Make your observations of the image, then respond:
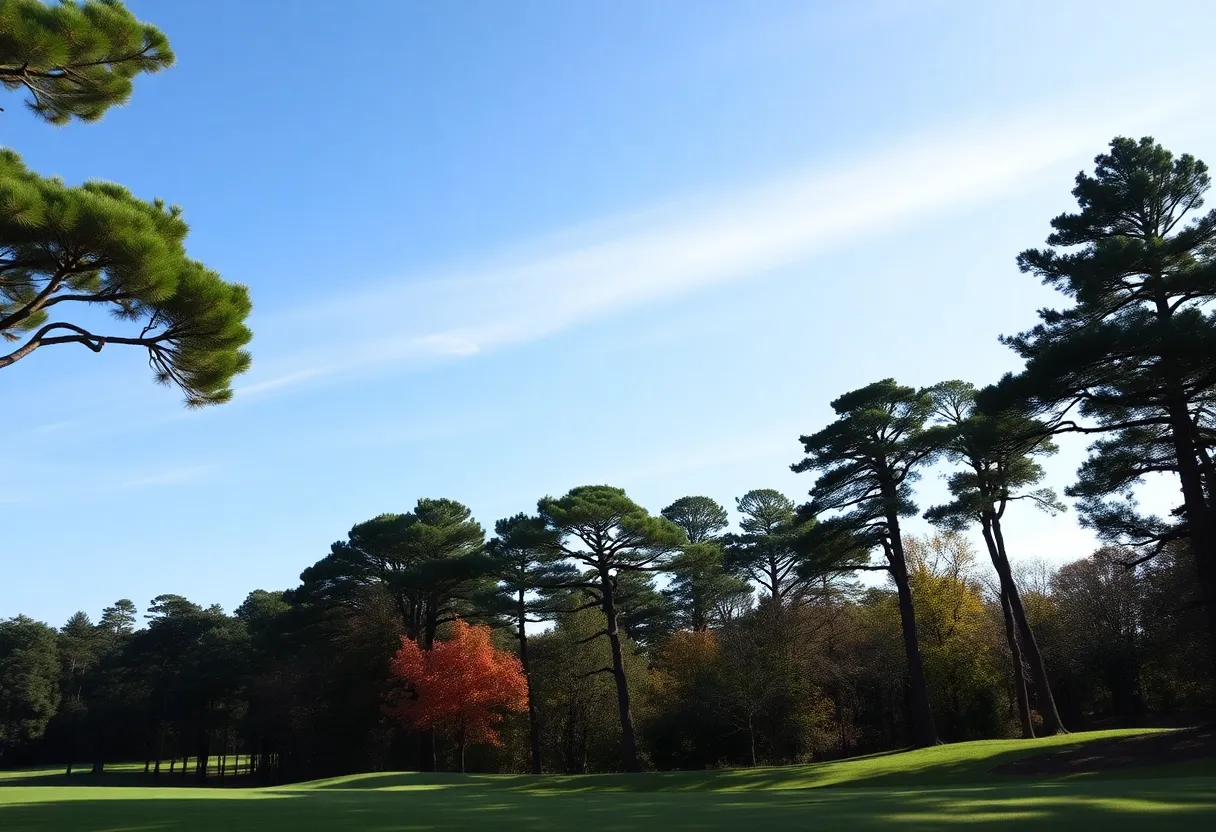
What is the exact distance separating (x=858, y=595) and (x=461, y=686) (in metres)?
23.0

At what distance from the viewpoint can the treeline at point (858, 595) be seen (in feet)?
62.3

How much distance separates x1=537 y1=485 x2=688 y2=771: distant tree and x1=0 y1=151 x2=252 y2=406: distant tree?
18216mm

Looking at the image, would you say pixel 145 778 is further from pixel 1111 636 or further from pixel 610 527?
pixel 1111 636

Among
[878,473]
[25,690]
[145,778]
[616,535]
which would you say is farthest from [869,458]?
[25,690]

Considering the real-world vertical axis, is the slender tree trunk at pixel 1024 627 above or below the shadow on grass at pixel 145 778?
above

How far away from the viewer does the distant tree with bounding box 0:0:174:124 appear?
10578 mm

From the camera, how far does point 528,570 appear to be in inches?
1363

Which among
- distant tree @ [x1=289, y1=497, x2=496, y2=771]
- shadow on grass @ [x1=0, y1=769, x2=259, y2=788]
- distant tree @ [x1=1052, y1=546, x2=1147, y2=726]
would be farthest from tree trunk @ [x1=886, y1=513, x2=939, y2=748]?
shadow on grass @ [x1=0, y1=769, x2=259, y2=788]

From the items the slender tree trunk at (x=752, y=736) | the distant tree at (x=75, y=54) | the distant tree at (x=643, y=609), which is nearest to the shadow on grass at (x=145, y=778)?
the distant tree at (x=643, y=609)

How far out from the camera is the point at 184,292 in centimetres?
1221

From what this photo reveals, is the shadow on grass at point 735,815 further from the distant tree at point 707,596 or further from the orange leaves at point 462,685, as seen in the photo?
the distant tree at point 707,596

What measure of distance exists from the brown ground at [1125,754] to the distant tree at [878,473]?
7231 mm

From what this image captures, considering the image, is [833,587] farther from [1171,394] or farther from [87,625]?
[87,625]

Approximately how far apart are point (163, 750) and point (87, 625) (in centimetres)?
2103
